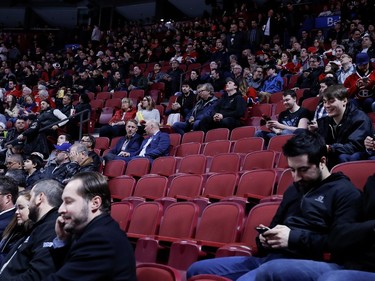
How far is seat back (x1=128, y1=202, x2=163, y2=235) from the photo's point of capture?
3178 millimetres

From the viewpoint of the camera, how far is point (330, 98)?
312cm

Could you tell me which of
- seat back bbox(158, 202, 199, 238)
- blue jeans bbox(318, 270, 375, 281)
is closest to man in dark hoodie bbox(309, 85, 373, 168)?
seat back bbox(158, 202, 199, 238)

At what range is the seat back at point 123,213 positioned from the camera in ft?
11.1

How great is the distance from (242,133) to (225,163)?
96cm

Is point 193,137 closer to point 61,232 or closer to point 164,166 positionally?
point 164,166

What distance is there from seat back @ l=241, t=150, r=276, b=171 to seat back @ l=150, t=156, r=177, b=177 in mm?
832

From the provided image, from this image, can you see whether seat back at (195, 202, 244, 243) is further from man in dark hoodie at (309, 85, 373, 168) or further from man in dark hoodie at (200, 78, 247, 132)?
man in dark hoodie at (200, 78, 247, 132)

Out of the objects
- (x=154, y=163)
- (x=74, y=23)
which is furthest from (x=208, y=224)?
(x=74, y=23)

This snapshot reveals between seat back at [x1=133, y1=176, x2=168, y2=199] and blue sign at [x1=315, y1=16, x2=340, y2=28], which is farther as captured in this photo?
blue sign at [x1=315, y1=16, x2=340, y2=28]

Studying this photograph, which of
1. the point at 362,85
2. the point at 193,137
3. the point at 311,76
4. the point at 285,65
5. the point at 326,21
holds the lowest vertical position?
the point at 193,137

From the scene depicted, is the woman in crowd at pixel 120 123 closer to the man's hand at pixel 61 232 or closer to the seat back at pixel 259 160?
the seat back at pixel 259 160

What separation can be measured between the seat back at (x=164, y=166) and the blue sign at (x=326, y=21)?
617cm

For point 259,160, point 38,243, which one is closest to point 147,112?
point 259,160

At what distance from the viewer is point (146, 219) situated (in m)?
3.24
